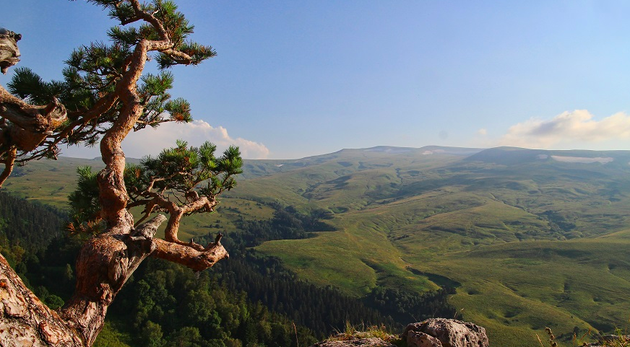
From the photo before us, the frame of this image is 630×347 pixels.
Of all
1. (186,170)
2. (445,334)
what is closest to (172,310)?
(186,170)

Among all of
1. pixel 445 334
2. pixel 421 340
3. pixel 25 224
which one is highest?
pixel 421 340

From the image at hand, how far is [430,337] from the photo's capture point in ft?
26.1

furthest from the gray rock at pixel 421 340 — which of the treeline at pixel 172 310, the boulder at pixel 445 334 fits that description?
the treeline at pixel 172 310

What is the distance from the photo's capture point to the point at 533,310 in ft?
444

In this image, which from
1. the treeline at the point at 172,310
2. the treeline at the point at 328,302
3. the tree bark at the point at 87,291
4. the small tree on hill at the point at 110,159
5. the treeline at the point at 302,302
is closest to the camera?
the tree bark at the point at 87,291

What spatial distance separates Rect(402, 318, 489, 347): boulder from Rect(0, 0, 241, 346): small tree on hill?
5388 millimetres

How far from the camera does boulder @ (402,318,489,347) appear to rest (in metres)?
8.01

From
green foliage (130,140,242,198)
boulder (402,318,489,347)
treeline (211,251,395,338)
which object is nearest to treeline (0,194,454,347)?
treeline (211,251,395,338)

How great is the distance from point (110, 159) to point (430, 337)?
8226 mm

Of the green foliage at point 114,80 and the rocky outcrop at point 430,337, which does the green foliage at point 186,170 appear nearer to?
the green foliage at point 114,80

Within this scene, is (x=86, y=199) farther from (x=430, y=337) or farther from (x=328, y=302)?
(x=328, y=302)

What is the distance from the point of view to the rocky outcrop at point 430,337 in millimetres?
7945

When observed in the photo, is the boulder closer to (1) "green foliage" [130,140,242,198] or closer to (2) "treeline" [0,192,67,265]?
(1) "green foliage" [130,140,242,198]

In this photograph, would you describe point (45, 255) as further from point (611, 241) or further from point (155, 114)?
point (611, 241)
